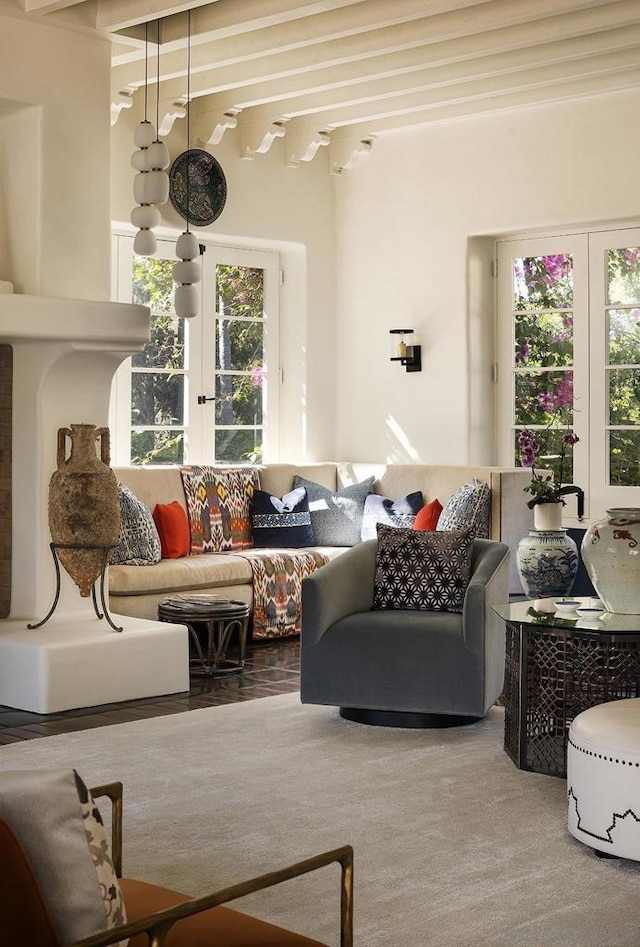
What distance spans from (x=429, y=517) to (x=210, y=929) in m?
5.88

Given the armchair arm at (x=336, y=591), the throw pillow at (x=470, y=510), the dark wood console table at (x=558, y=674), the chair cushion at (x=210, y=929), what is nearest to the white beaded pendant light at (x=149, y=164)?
the armchair arm at (x=336, y=591)

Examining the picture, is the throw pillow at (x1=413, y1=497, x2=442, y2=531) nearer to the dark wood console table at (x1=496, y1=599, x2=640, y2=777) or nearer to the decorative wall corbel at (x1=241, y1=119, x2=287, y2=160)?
the decorative wall corbel at (x1=241, y1=119, x2=287, y2=160)

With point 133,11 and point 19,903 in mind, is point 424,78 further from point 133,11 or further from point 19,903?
point 19,903

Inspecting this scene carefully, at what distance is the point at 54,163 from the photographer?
240 inches

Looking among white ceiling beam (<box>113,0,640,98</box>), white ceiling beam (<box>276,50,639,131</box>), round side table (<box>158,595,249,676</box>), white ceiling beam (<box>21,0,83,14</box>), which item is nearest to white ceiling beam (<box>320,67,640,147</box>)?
white ceiling beam (<box>276,50,639,131</box>)

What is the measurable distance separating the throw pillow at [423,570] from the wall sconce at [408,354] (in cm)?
346

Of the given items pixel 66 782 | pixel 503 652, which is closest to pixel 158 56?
pixel 503 652

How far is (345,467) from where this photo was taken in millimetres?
8820

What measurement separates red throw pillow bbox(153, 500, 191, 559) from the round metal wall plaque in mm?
1913

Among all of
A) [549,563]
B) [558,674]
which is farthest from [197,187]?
→ [558,674]

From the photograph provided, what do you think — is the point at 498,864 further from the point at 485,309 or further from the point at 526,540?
the point at 485,309

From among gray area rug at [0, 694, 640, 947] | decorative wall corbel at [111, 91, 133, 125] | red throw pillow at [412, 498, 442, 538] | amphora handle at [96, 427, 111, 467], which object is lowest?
gray area rug at [0, 694, 640, 947]

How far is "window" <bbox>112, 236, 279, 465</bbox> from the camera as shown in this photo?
27.3 ft

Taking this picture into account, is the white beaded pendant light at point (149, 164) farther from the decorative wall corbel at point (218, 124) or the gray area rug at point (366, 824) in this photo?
the gray area rug at point (366, 824)
